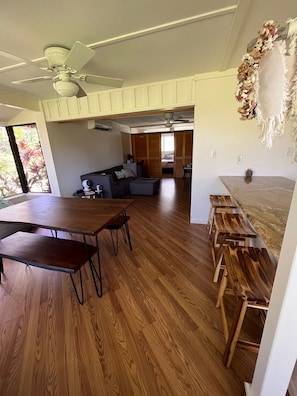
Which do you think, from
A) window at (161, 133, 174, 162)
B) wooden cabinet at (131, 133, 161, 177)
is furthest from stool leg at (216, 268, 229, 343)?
window at (161, 133, 174, 162)

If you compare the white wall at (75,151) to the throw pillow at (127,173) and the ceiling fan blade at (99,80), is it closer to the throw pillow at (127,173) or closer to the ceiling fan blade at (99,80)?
the throw pillow at (127,173)

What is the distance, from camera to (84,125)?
467 centimetres

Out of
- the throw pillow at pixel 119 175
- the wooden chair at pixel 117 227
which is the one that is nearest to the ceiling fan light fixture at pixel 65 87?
the wooden chair at pixel 117 227

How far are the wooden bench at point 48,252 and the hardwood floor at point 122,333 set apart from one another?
31cm

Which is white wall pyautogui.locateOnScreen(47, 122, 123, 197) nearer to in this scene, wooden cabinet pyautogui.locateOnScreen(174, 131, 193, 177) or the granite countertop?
wooden cabinet pyautogui.locateOnScreen(174, 131, 193, 177)

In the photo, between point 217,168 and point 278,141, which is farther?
point 217,168

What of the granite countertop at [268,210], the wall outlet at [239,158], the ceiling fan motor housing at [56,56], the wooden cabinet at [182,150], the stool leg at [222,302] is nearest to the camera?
the granite countertop at [268,210]

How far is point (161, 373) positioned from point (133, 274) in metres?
0.94

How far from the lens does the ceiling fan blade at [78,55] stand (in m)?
1.30

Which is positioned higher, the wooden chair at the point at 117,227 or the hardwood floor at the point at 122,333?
the wooden chair at the point at 117,227

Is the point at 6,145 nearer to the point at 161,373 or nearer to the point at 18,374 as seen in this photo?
the point at 18,374

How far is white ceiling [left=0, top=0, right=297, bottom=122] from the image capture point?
128 cm

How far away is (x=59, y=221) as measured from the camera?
5.50ft

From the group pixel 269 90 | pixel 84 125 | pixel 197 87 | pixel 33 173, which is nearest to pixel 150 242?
pixel 269 90
